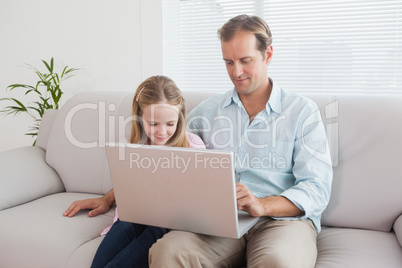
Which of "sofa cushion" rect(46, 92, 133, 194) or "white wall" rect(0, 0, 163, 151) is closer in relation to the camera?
"sofa cushion" rect(46, 92, 133, 194)

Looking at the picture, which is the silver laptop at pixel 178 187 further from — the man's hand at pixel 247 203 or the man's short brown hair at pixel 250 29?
the man's short brown hair at pixel 250 29

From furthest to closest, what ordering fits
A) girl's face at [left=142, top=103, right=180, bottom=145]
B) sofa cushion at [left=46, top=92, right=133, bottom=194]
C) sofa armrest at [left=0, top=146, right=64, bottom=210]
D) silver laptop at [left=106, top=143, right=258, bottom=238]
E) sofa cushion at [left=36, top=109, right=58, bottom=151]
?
sofa cushion at [left=36, top=109, right=58, bottom=151]
sofa cushion at [left=46, top=92, right=133, bottom=194]
sofa armrest at [left=0, top=146, right=64, bottom=210]
girl's face at [left=142, top=103, right=180, bottom=145]
silver laptop at [left=106, top=143, right=258, bottom=238]

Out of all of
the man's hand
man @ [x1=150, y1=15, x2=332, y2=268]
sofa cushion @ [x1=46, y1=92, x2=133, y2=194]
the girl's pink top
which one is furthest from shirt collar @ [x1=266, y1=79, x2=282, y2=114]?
sofa cushion @ [x1=46, y1=92, x2=133, y2=194]

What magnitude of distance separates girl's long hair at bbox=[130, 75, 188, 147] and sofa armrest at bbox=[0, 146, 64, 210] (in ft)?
2.10

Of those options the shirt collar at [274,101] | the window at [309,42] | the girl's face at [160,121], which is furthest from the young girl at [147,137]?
the window at [309,42]

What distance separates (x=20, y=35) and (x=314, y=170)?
3091mm

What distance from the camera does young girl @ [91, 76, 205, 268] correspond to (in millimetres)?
1402

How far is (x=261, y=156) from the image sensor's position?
1625 millimetres

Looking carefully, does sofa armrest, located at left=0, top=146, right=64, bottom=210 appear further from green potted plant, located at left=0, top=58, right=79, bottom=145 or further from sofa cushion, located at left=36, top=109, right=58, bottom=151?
green potted plant, located at left=0, top=58, right=79, bottom=145

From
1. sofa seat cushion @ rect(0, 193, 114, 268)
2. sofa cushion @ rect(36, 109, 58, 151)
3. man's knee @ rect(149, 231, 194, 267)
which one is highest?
sofa cushion @ rect(36, 109, 58, 151)

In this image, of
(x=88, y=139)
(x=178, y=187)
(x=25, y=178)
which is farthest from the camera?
(x=88, y=139)

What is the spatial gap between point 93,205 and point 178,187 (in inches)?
30.2

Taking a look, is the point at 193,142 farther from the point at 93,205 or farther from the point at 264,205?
the point at 93,205

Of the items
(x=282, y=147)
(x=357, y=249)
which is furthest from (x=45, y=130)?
(x=357, y=249)
